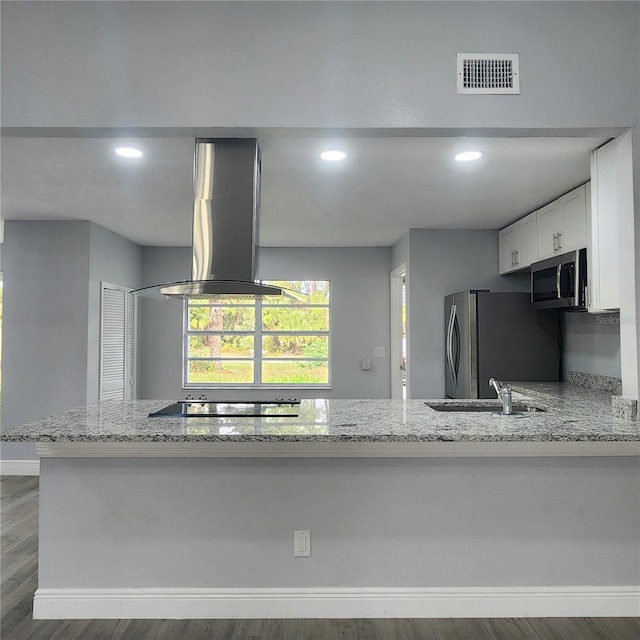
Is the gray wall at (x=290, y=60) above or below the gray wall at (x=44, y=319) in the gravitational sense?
above

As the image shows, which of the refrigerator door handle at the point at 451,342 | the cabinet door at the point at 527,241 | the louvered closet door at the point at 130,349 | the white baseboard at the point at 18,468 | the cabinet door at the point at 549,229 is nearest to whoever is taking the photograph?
the cabinet door at the point at 549,229

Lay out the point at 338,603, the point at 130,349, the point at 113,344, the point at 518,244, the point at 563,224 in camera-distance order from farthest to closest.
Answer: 1. the point at 130,349
2. the point at 113,344
3. the point at 518,244
4. the point at 563,224
5. the point at 338,603

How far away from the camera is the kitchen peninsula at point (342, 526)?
2.30 m

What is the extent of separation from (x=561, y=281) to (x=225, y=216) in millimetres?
2446

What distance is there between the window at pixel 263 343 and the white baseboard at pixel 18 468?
1.92m

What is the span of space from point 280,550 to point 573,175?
2909 millimetres

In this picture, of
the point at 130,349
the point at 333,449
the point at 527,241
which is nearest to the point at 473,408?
the point at 333,449

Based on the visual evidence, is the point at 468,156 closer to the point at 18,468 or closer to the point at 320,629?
the point at 320,629

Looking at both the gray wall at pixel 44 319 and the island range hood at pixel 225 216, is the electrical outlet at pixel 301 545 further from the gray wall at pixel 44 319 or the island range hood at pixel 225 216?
the gray wall at pixel 44 319

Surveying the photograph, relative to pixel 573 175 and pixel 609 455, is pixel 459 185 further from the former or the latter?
pixel 609 455

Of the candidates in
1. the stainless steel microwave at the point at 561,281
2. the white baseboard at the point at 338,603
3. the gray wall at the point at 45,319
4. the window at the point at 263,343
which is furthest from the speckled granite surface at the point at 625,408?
the gray wall at the point at 45,319

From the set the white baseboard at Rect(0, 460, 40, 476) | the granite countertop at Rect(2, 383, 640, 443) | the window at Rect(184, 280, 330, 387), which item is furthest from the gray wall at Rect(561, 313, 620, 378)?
the white baseboard at Rect(0, 460, 40, 476)

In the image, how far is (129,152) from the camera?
3.01 metres

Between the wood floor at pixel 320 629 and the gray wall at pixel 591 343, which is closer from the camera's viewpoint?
the wood floor at pixel 320 629
